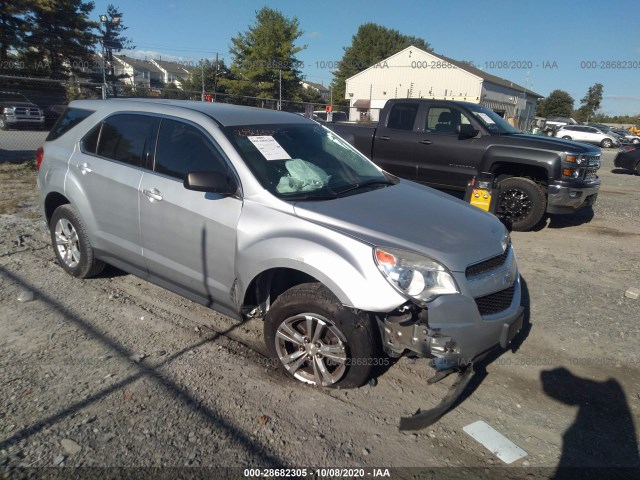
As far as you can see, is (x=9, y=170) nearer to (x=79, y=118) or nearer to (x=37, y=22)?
(x=79, y=118)

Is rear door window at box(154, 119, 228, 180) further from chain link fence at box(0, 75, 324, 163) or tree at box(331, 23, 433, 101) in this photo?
tree at box(331, 23, 433, 101)

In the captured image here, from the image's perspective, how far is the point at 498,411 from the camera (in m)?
2.98

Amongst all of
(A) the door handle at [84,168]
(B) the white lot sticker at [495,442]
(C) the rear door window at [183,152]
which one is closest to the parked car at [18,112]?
(A) the door handle at [84,168]

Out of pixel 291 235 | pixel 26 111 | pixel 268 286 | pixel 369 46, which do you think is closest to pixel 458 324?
pixel 291 235

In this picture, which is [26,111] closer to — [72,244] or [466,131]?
[72,244]

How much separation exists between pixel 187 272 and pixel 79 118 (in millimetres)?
2250

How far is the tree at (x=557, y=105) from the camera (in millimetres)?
75062

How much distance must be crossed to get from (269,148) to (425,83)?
4387 centimetres

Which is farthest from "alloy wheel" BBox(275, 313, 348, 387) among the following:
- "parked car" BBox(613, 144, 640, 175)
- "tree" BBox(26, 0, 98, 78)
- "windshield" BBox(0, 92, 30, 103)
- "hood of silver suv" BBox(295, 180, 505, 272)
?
"tree" BBox(26, 0, 98, 78)

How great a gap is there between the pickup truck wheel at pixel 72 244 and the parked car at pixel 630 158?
58.4ft

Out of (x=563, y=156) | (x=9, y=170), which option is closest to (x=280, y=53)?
(x=9, y=170)

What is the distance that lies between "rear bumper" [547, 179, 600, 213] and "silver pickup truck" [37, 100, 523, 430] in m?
3.89

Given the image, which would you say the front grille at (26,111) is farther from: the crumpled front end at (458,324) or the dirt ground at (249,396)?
the crumpled front end at (458,324)

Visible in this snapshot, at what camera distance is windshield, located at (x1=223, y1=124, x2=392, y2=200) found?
10.9 feet
